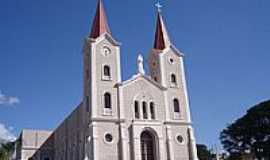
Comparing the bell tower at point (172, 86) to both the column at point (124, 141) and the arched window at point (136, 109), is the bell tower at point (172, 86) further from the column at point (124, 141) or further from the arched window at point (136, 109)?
the column at point (124, 141)

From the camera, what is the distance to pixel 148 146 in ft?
114

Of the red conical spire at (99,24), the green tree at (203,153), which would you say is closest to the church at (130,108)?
the red conical spire at (99,24)

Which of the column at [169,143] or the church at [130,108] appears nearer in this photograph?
the church at [130,108]

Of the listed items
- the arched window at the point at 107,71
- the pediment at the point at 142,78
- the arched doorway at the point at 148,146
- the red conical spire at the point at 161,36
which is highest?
the red conical spire at the point at 161,36

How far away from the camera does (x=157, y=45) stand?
41.7m

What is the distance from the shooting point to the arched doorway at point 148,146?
3429cm

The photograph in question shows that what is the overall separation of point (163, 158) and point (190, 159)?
3276mm

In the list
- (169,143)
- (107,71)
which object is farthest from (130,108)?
(169,143)

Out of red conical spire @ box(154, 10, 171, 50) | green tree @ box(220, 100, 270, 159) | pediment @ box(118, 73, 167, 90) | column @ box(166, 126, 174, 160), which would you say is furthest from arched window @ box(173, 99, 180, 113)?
green tree @ box(220, 100, 270, 159)

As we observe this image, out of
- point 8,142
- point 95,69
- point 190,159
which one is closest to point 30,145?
point 8,142

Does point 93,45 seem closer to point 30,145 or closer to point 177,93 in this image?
point 177,93

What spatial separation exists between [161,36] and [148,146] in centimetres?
1418

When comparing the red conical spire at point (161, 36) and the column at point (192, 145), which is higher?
the red conical spire at point (161, 36)

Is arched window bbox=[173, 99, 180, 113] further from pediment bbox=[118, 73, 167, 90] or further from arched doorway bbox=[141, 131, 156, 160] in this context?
arched doorway bbox=[141, 131, 156, 160]
